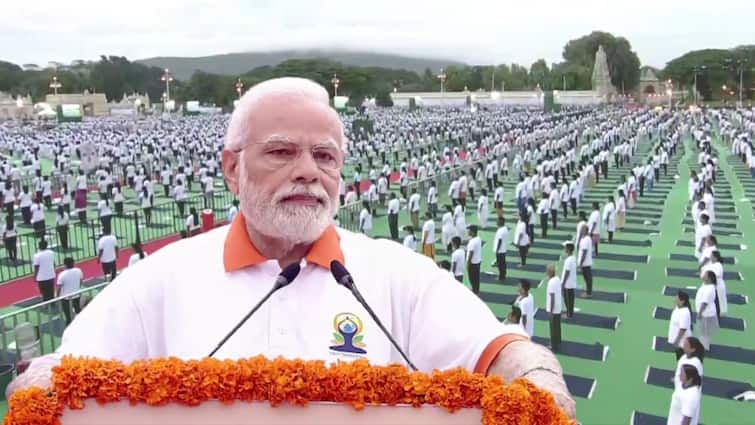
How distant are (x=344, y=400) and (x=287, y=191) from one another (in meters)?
0.67

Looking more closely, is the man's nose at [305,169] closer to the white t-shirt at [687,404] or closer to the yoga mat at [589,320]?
the white t-shirt at [687,404]

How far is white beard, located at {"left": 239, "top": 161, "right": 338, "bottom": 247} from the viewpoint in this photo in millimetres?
1861

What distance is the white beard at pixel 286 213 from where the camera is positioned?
186 cm

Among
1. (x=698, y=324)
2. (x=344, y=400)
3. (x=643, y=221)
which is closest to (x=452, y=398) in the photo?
(x=344, y=400)

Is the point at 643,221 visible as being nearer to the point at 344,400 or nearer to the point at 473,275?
the point at 473,275

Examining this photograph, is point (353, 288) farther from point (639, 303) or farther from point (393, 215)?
point (393, 215)

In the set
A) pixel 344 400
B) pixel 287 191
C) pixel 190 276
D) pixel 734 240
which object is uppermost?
pixel 287 191

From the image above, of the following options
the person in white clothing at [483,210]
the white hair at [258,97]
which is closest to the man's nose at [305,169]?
the white hair at [258,97]

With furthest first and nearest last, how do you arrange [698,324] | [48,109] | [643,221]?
[48,109]
[643,221]
[698,324]

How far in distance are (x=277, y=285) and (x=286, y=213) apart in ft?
0.72

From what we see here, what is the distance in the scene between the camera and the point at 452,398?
134 cm

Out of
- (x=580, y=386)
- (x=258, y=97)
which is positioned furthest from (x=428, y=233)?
(x=258, y=97)

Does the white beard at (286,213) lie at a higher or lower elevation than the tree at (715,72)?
lower

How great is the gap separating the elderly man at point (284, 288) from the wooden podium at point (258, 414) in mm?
363
